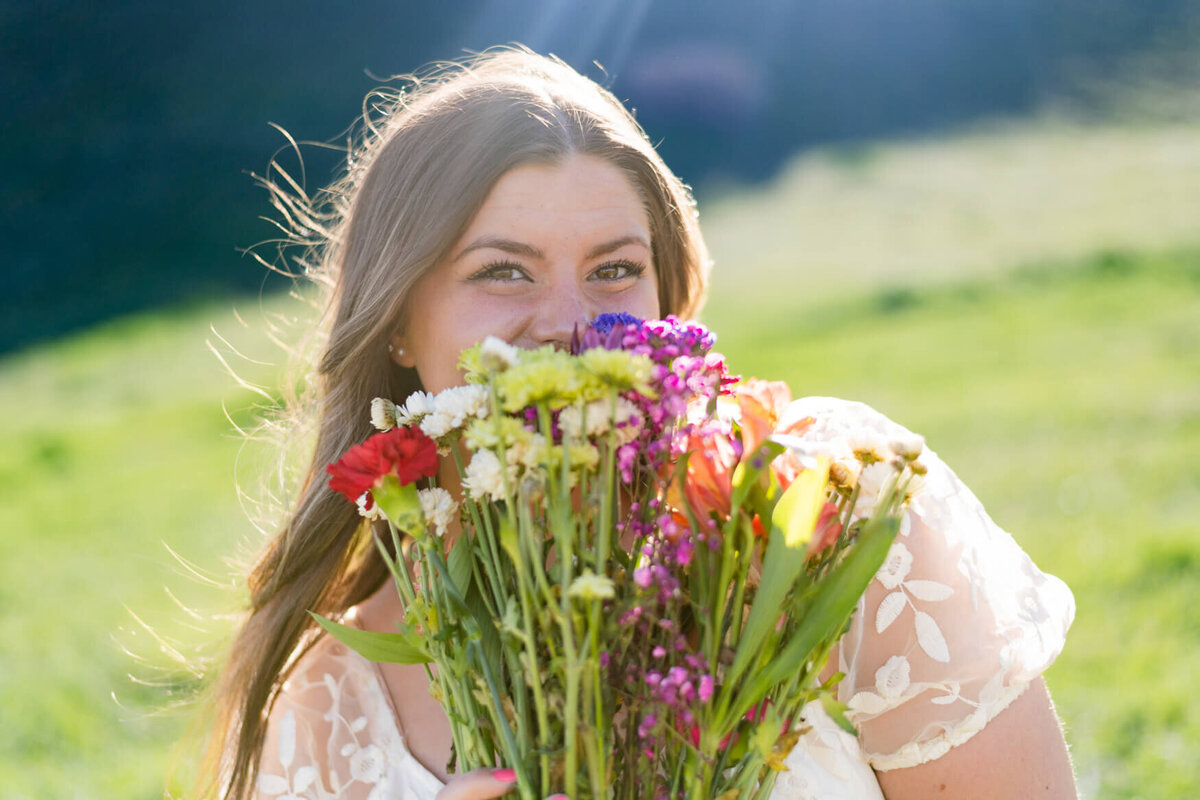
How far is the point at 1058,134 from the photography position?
1844cm

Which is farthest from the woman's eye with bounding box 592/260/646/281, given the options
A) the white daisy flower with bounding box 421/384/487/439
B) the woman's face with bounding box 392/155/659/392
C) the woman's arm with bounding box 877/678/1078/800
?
the woman's arm with bounding box 877/678/1078/800

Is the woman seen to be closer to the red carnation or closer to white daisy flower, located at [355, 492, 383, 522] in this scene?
white daisy flower, located at [355, 492, 383, 522]

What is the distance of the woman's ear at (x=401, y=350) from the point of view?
2543 millimetres

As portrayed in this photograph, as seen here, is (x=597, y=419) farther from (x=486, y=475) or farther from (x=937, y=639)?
(x=937, y=639)

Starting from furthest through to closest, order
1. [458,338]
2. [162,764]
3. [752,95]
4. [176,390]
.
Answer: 1. [752,95]
2. [176,390]
3. [162,764]
4. [458,338]

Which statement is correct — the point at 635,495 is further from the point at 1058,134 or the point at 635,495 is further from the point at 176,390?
the point at 1058,134

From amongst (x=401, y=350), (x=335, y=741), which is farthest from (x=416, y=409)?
(x=335, y=741)

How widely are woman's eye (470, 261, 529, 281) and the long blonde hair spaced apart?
123 mm

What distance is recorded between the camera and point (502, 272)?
7.32 feet

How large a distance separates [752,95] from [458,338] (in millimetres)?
20945

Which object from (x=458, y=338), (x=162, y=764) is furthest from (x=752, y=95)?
(x=458, y=338)

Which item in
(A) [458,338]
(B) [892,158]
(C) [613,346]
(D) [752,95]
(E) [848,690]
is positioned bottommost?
(E) [848,690]

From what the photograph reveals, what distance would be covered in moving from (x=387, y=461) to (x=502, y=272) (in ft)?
3.02

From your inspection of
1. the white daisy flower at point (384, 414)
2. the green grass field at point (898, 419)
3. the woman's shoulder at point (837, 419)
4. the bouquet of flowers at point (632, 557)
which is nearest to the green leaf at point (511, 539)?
the bouquet of flowers at point (632, 557)
